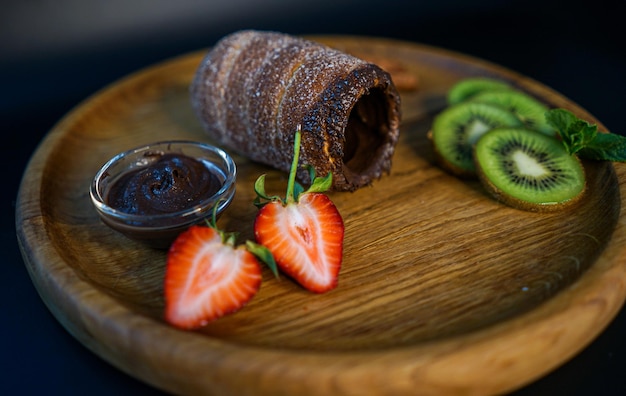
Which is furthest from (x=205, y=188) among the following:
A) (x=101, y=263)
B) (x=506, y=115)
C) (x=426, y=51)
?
(x=426, y=51)

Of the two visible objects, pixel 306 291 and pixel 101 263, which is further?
pixel 101 263

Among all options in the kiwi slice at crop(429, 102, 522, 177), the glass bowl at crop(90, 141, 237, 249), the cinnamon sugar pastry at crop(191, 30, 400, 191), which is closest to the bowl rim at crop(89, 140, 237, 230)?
the glass bowl at crop(90, 141, 237, 249)

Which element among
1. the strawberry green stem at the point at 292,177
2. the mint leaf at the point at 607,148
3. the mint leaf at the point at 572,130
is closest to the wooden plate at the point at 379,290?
the mint leaf at the point at 607,148

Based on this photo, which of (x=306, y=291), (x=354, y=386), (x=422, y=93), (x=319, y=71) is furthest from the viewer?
(x=422, y=93)

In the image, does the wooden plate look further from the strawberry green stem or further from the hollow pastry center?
the strawberry green stem

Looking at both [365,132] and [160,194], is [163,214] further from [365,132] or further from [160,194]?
[365,132]

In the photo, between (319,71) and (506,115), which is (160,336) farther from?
(506,115)

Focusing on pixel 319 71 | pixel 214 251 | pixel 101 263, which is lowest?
pixel 101 263
